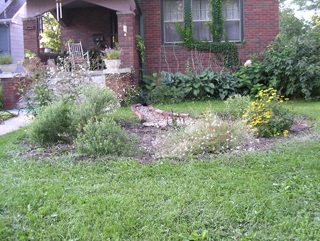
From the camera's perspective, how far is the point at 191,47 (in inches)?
419

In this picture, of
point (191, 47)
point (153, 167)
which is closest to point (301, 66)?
point (191, 47)

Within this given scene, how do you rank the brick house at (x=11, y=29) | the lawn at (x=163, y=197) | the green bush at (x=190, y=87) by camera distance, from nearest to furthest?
the lawn at (x=163, y=197) < the green bush at (x=190, y=87) < the brick house at (x=11, y=29)

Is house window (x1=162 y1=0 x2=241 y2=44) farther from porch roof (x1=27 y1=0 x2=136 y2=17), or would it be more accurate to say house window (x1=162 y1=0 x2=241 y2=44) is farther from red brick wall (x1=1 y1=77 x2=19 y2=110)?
red brick wall (x1=1 y1=77 x2=19 y2=110)

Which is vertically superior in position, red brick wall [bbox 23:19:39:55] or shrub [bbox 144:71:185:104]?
red brick wall [bbox 23:19:39:55]

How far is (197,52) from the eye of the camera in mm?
10664

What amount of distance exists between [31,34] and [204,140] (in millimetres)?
7498

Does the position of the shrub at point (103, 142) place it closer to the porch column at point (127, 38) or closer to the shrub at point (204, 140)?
the shrub at point (204, 140)

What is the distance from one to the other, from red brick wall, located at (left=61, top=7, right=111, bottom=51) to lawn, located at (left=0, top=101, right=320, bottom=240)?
8.70 metres

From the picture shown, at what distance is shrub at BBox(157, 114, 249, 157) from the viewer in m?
4.31

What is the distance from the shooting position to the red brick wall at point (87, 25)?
A: 39.4 ft

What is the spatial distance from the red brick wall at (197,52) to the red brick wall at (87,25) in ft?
6.56

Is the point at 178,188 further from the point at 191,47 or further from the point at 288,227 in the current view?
the point at 191,47

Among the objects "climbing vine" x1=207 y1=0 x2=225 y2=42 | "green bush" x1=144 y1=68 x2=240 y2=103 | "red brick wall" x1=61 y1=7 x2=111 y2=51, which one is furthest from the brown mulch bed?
"red brick wall" x1=61 y1=7 x2=111 y2=51

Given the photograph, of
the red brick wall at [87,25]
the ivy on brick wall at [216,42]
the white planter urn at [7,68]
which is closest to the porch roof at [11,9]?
the red brick wall at [87,25]
